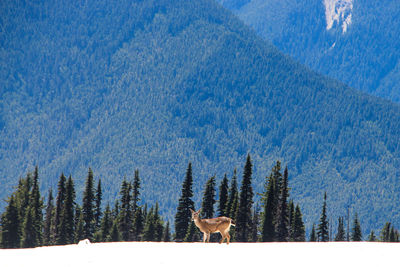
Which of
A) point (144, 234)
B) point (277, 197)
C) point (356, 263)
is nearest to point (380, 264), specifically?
point (356, 263)

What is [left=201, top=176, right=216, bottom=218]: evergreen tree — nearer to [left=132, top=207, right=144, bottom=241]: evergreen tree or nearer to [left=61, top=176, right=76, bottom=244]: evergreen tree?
[left=132, top=207, right=144, bottom=241]: evergreen tree

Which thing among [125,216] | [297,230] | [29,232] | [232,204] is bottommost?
[29,232]

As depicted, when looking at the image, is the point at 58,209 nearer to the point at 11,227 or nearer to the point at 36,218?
the point at 36,218

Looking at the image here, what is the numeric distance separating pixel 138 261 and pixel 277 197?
3203 inches

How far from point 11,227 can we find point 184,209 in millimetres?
25477

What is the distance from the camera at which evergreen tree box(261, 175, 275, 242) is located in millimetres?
103188

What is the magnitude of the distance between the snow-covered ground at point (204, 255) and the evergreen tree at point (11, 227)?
7655 centimetres

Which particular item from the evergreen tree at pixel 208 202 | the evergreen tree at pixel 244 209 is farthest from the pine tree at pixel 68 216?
the evergreen tree at pixel 244 209

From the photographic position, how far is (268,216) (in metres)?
107

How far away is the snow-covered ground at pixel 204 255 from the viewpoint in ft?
106

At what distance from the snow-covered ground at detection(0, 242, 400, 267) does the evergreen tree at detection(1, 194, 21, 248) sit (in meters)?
76.6

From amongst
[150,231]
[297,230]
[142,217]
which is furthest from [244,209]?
[297,230]

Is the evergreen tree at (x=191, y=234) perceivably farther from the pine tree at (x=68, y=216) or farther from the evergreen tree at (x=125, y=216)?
the pine tree at (x=68, y=216)

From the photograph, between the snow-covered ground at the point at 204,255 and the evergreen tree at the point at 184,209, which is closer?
the snow-covered ground at the point at 204,255
